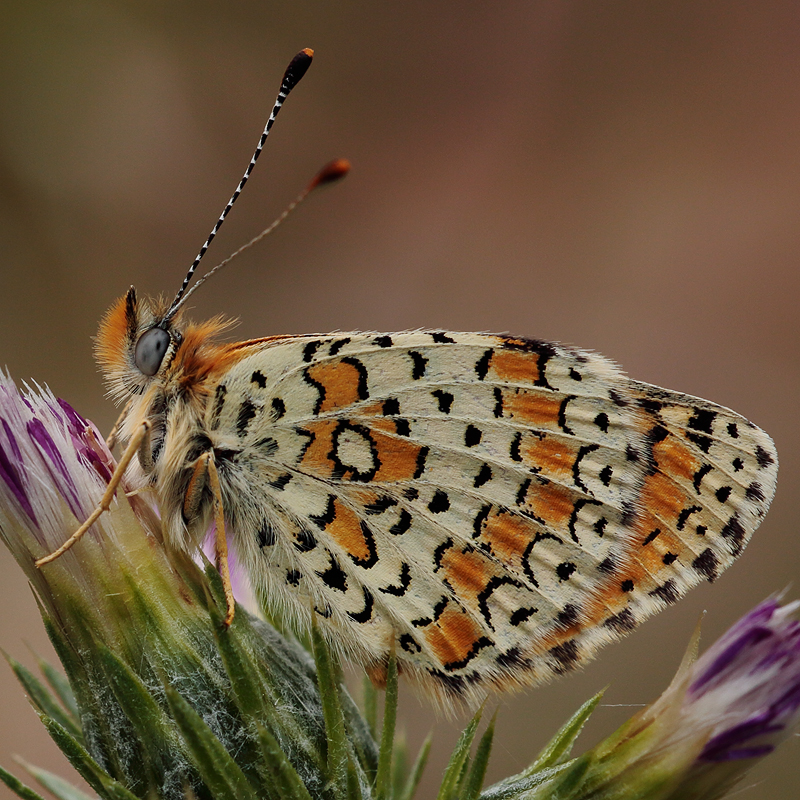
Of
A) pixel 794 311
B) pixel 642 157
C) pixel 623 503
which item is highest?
pixel 642 157

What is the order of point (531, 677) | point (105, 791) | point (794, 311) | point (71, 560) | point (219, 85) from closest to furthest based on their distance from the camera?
point (105, 791) < point (71, 560) < point (531, 677) < point (794, 311) < point (219, 85)

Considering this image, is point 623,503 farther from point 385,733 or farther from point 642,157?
point 642,157

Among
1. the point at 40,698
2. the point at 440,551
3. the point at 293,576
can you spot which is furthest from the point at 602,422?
the point at 40,698

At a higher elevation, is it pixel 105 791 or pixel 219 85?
pixel 219 85

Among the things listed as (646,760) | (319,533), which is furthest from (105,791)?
(646,760)

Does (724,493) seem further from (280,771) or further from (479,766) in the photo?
(280,771)

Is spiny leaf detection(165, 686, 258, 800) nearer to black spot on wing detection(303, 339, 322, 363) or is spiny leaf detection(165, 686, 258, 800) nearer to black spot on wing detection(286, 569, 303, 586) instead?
black spot on wing detection(286, 569, 303, 586)

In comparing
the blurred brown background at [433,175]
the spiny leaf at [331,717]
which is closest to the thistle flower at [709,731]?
the spiny leaf at [331,717]

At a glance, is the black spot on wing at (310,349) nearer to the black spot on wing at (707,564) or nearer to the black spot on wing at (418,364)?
the black spot on wing at (418,364)
